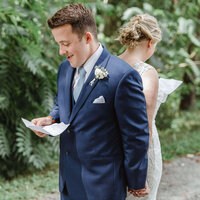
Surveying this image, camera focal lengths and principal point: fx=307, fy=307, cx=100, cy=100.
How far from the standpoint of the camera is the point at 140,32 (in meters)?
2.20

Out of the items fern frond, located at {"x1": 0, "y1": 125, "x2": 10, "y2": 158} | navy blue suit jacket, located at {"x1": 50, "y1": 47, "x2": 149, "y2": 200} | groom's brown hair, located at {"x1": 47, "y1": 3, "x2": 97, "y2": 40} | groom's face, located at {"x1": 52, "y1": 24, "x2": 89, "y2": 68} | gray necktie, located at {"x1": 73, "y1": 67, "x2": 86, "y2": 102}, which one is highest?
groom's brown hair, located at {"x1": 47, "y1": 3, "x2": 97, "y2": 40}

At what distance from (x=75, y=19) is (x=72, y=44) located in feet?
→ 0.47

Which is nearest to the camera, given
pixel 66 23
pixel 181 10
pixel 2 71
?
pixel 66 23

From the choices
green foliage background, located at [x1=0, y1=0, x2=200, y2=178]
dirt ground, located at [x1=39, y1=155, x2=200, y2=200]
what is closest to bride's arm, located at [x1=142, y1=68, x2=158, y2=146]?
green foliage background, located at [x1=0, y1=0, x2=200, y2=178]

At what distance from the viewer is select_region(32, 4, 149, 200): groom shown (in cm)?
177

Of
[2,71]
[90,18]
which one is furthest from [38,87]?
[90,18]

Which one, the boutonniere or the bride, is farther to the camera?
the bride

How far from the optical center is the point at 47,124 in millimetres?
2094

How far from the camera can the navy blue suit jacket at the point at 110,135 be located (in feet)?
5.80

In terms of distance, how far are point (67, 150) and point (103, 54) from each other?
656 millimetres

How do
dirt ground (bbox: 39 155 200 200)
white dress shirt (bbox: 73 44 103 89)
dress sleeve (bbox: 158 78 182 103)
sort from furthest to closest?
dirt ground (bbox: 39 155 200 200), dress sleeve (bbox: 158 78 182 103), white dress shirt (bbox: 73 44 103 89)

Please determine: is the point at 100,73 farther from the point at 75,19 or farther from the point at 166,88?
the point at 166,88

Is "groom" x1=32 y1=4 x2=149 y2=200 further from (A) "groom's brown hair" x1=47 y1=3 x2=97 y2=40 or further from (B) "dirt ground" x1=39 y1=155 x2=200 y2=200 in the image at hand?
(B) "dirt ground" x1=39 y1=155 x2=200 y2=200

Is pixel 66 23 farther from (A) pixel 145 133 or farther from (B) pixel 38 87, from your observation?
(B) pixel 38 87
